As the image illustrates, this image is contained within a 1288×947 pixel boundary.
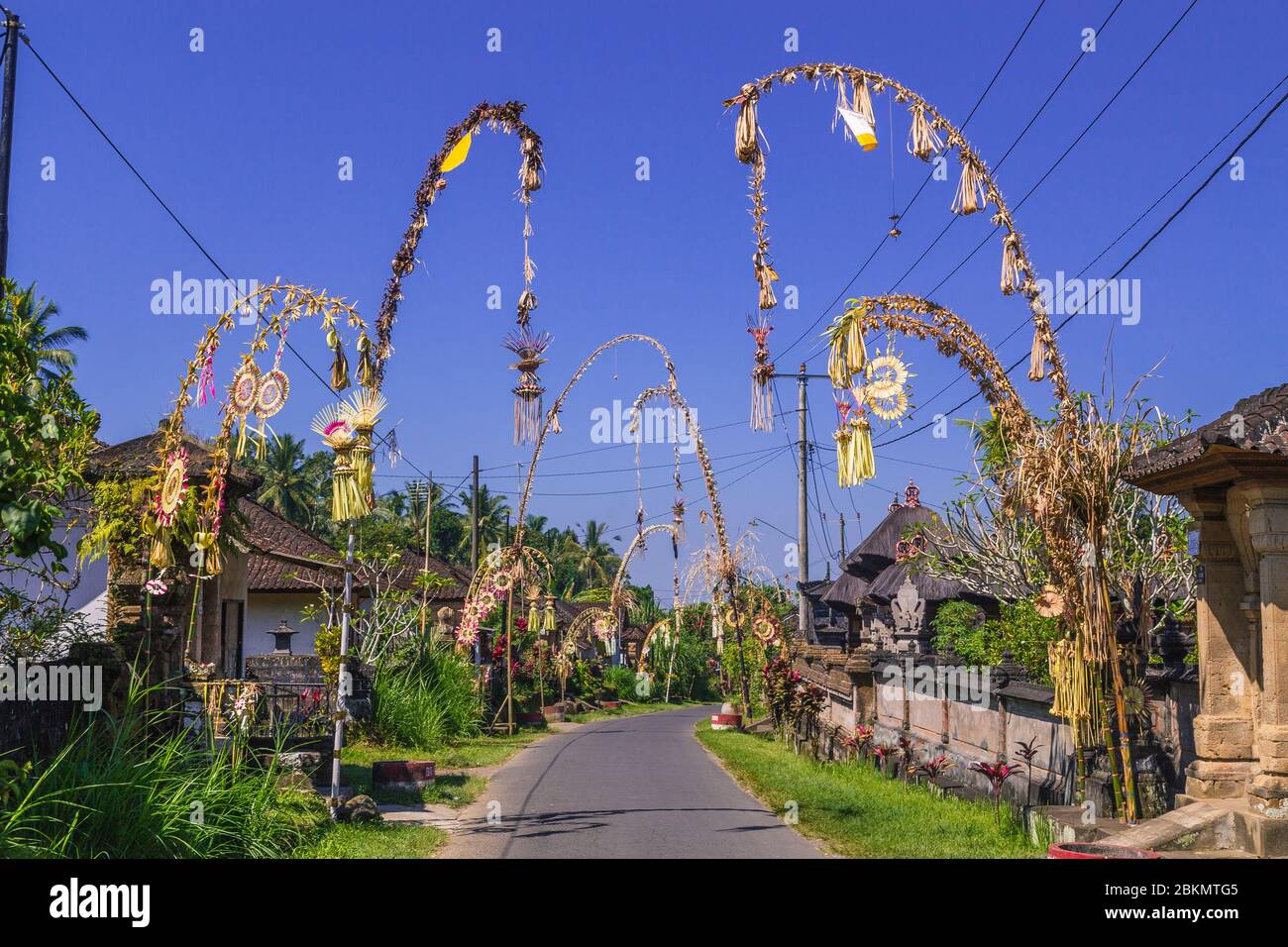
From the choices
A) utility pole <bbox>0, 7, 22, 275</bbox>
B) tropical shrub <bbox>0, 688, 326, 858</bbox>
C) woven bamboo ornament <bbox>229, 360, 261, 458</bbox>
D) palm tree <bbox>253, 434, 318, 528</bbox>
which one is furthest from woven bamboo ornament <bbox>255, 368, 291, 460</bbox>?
palm tree <bbox>253, 434, 318, 528</bbox>

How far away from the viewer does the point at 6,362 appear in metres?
7.28

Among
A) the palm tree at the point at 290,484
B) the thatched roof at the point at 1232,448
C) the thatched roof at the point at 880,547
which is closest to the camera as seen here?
the thatched roof at the point at 1232,448

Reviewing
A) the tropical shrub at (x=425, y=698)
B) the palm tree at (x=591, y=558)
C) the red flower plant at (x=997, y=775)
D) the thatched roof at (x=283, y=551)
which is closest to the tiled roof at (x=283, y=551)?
the thatched roof at (x=283, y=551)

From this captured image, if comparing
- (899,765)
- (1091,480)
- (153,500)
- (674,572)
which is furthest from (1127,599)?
(674,572)

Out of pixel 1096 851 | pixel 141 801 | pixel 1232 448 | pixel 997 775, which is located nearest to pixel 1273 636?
pixel 1232 448

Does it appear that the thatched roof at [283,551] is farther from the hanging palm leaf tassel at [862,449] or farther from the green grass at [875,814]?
the hanging palm leaf tassel at [862,449]

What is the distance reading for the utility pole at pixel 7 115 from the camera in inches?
628

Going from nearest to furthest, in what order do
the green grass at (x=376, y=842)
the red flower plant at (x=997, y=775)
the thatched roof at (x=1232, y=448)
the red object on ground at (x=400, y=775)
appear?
the thatched roof at (x=1232, y=448) → the green grass at (x=376, y=842) → the red flower plant at (x=997, y=775) → the red object on ground at (x=400, y=775)

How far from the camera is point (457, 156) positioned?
491 inches

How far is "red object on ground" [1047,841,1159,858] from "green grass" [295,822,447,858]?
217 inches

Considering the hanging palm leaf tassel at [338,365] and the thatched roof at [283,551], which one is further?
the thatched roof at [283,551]

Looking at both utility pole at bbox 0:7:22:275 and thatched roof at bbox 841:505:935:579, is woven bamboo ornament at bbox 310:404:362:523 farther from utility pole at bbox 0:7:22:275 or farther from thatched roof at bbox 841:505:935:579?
thatched roof at bbox 841:505:935:579

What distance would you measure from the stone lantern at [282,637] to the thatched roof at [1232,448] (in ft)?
80.8

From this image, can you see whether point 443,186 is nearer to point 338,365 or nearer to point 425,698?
point 338,365
